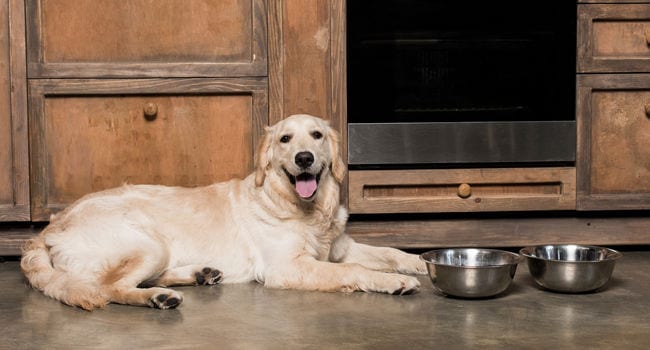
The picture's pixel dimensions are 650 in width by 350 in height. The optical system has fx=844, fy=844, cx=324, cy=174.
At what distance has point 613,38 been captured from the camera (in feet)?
12.9

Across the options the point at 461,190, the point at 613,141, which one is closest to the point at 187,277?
the point at 461,190

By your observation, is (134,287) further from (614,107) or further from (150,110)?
(614,107)

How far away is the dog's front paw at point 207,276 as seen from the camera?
11.2 ft

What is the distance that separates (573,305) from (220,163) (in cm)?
172

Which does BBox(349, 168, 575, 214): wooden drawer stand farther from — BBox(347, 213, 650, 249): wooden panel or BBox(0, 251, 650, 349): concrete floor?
BBox(0, 251, 650, 349): concrete floor

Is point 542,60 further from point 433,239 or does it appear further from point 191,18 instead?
point 191,18

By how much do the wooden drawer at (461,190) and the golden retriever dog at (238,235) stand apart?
28 centimetres

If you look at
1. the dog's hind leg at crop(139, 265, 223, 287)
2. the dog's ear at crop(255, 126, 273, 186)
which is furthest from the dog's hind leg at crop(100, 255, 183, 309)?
the dog's ear at crop(255, 126, 273, 186)

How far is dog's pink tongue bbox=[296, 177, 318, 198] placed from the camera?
3.41 meters

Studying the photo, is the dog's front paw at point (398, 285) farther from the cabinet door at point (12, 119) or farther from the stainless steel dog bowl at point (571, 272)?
the cabinet door at point (12, 119)

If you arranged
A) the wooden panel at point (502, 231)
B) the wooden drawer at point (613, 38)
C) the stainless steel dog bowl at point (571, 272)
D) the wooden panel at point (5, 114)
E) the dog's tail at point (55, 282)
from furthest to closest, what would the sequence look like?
the wooden panel at point (502, 231) < the wooden drawer at point (613, 38) < the wooden panel at point (5, 114) < the stainless steel dog bowl at point (571, 272) < the dog's tail at point (55, 282)

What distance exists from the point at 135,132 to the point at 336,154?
961 mm

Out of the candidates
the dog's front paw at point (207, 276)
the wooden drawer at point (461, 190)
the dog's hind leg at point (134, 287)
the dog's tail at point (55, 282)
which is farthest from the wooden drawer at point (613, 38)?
the dog's tail at point (55, 282)

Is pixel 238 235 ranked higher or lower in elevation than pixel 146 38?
lower
